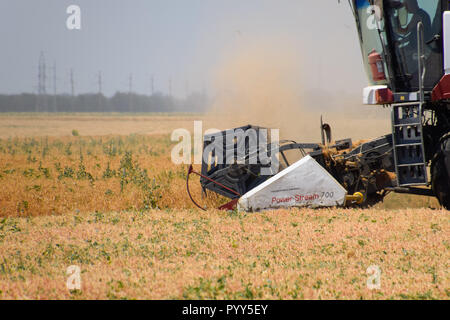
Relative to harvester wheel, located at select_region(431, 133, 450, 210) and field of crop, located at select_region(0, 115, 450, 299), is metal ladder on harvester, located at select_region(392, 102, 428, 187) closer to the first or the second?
harvester wheel, located at select_region(431, 133, 450, 210)

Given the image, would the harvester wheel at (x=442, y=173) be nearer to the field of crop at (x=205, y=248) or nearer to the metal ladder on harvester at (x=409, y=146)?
the metal ladder on harvester at (x=409, y=146)

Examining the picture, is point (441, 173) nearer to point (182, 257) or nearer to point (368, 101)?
point (368, 101)

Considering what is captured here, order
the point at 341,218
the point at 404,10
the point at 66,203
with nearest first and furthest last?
the point at 341,218 → the point at 404,10 → the point at 66,203

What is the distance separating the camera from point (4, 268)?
5.22 meters

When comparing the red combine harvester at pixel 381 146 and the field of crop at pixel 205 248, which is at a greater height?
the red combine harvester at pixel 381 146

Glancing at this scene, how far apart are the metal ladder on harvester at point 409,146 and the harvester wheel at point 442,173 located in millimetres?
229

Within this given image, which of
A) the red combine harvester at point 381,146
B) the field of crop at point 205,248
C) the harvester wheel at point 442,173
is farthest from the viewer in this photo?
the red combine harvester at point 381,146

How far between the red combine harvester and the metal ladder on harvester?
13 mm

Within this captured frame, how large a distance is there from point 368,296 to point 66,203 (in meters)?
6.12

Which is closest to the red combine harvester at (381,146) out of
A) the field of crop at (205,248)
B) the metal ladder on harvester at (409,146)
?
the metal ladder on harvester at (409,146)

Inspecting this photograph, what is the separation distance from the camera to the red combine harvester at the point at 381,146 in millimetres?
7734

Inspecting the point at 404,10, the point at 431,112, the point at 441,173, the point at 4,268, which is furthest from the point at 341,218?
the point at 4,268

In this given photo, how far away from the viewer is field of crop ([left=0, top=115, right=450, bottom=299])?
448 centimetres
